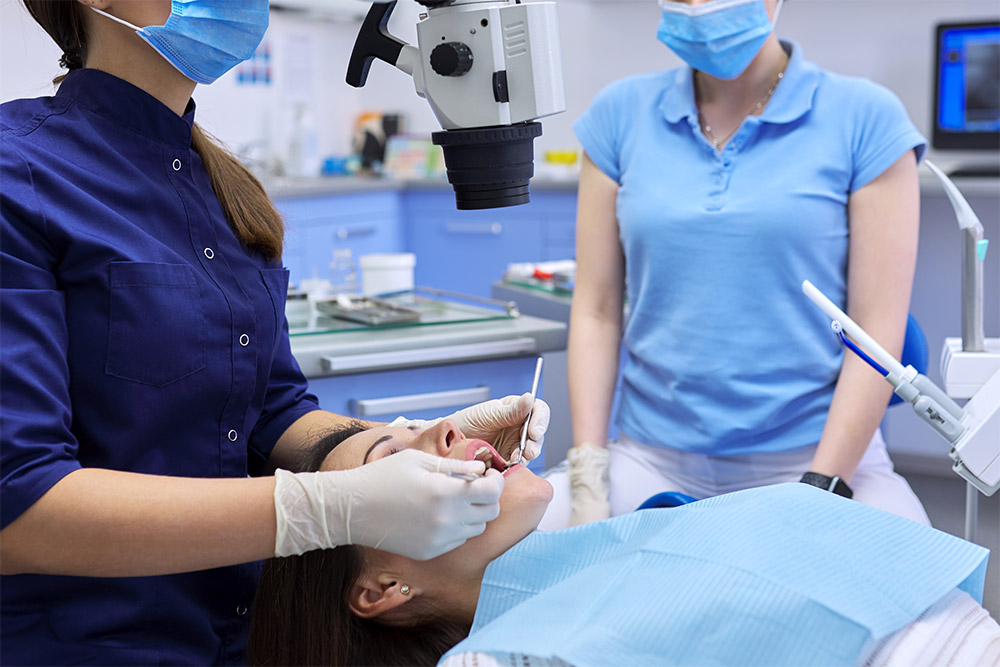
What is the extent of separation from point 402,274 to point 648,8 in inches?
103

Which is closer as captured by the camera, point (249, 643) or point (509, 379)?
point (249, 643)

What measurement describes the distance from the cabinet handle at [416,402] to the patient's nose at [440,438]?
557 millimetres

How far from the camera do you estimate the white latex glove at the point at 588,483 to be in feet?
5.42

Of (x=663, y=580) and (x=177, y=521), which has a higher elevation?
(x=177, y=521)

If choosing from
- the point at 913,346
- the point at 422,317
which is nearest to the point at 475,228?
the point at 422,317

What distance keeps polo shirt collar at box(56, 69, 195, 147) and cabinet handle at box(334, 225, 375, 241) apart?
290 centimetres

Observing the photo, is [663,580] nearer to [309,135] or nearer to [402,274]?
[402,274]

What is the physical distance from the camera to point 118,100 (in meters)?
1.11

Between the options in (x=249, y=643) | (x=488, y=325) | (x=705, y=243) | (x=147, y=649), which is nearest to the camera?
(x=147, y=649)

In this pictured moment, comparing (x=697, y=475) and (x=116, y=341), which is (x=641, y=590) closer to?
(x=116, y=341)

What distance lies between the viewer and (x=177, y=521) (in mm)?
919

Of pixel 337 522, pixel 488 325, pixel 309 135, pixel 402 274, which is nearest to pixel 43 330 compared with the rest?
pixel 337 522

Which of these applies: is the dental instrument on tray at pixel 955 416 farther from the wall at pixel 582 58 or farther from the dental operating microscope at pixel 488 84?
the wall at pixel 582 58

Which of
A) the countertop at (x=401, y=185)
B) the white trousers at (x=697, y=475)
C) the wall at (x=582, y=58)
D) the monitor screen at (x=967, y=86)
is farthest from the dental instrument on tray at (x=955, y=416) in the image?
the monitor screen at (x=967, y=86)
